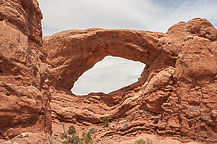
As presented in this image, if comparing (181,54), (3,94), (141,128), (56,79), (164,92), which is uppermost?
(181,54)

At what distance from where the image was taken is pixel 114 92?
19.7 meters

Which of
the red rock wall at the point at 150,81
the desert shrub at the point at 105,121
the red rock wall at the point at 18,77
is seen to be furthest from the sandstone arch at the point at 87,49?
the red rock wall at the point at 18,77

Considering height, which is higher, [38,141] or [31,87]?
[31,87]

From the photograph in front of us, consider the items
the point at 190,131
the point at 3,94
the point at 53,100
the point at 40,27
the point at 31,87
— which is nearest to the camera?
the point at 3,94

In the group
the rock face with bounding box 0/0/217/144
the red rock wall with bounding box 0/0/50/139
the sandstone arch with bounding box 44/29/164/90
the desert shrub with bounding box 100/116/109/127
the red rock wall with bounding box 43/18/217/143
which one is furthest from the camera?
Result: the sandstone arch with bounding box 44/29/164/90

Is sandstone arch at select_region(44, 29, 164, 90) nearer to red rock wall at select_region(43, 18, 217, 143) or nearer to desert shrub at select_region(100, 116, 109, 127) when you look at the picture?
red rock wall at select_region(43, 18, 217, 143)

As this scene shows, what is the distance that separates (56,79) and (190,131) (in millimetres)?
11578

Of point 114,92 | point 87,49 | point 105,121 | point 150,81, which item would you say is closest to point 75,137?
point 105,121

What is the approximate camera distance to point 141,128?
1526 centimetres

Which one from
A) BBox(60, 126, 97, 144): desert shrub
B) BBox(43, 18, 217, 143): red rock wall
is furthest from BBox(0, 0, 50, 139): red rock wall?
BBox(43, 18, 217, 143): red rock wall

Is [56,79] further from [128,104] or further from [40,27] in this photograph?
[40,27]

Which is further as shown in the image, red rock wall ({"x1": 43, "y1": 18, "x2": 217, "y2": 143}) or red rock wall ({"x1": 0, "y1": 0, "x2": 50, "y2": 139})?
red rock wall ({"x1": 43, "y1": 18, "x2": 217, "y2": 143})

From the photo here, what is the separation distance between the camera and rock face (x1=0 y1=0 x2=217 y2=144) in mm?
5543

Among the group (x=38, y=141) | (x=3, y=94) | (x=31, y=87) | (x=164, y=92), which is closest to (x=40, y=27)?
(x=31, y=87)
